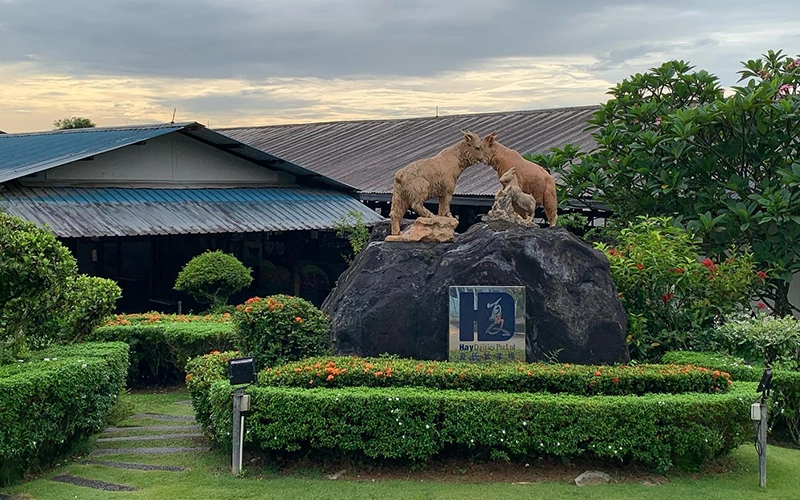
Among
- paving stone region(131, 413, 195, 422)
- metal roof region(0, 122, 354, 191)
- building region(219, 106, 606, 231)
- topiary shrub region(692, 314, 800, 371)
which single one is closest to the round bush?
paving stone region(131, 413, 195, 422)

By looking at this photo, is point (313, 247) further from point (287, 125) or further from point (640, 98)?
point (287, 125)

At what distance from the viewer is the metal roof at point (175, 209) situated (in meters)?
14.9

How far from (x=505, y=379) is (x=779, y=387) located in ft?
9.93

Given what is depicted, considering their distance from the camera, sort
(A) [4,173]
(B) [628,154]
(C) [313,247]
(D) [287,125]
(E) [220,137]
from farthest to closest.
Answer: (D) [287,125] → (C) [313,247] → (E) [220,137] → (A) [4,173] → (B) [628,154]

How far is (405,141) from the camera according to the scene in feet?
77.0

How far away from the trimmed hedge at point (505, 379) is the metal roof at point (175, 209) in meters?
7.47

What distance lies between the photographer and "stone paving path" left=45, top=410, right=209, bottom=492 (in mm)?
7863

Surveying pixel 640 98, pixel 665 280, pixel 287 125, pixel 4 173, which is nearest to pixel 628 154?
pixel 640 98

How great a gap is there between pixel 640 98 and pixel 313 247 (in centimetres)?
828

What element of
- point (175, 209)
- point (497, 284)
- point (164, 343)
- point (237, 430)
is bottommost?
point (237, 430)

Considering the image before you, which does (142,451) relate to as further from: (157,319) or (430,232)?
(157,319)

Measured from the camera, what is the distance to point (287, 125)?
105ft

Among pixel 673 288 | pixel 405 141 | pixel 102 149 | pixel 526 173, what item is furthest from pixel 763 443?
pixel 405 141

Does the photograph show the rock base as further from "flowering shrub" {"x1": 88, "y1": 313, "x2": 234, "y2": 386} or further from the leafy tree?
the leafy tree
